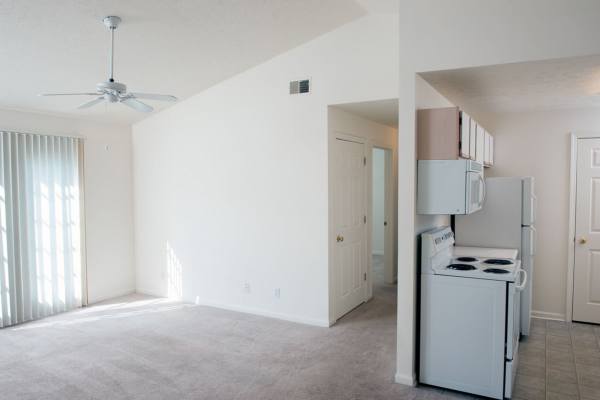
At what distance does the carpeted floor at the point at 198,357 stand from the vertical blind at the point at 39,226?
0.28 meters

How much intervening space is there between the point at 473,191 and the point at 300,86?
7.34 ft

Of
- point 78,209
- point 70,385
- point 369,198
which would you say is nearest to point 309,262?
point 369,198

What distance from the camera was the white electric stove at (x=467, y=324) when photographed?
10.0ft

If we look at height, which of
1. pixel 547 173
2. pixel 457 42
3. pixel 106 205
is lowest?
pixel 106 205

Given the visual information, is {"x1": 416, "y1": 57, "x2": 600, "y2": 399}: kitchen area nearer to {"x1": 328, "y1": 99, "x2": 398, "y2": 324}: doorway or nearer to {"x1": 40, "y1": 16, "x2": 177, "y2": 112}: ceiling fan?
{"x1": 328, "y1": 99, "x2": 398, "y2": 324}: doorway

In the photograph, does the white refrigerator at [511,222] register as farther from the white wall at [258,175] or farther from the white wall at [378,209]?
the white wall at [378,209]

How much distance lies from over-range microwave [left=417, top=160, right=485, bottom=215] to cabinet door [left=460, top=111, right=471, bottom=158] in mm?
105

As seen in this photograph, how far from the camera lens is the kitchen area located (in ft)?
10.3

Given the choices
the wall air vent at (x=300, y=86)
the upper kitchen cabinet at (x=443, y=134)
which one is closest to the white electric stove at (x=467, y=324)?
the upper kitchen cabinet at (x=443, y=134)

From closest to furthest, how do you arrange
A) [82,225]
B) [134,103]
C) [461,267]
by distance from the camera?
[461,267] → [134,103] → [82,225]

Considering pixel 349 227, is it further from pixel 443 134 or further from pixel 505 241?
pixel 443 134

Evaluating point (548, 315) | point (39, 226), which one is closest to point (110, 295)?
point (39, 226)

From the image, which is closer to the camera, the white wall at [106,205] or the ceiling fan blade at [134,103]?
the ceiling fan blade at [134,103]

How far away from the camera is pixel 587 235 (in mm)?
4738
